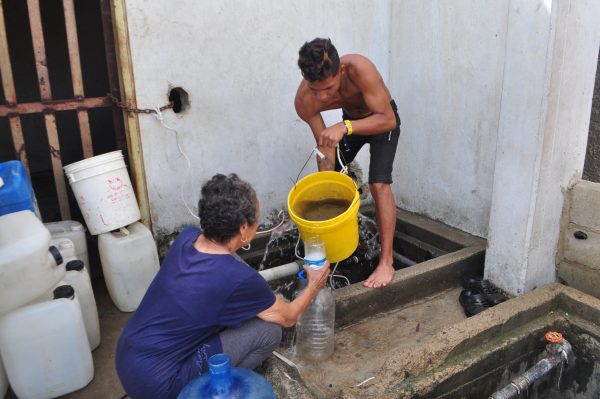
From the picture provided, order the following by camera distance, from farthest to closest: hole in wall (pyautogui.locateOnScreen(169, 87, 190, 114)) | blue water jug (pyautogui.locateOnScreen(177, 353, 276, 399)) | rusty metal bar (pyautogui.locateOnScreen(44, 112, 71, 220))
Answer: hole in wall (pyautogui.locateOnScreen(169, 87, 190, 114)) → rusty metal bar (pyautogui.locateOnScreen(44, 112, 71, 220)) → blue water jug (pyautogui.locateOnScreen(177, 353, 276, 399))

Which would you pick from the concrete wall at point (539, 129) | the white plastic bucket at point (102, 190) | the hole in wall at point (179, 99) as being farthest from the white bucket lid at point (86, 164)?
the concrete wall at point (539, 129)

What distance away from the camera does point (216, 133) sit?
4.25m

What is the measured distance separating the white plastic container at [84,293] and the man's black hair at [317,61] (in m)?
2.03

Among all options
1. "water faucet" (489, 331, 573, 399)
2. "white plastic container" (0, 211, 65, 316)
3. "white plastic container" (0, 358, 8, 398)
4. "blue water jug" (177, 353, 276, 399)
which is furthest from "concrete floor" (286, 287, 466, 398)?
"white plastic container" (0, 358, 8, 398)

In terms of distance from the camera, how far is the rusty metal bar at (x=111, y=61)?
3.70 meters

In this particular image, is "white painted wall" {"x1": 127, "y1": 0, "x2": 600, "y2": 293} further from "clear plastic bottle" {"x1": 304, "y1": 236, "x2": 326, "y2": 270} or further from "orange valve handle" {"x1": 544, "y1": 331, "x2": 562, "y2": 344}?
"clear plastic bottle" {"x1": 304, "y1": 236, "x2": 326, "y2": 270}

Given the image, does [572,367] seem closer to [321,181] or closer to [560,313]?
[560,313]

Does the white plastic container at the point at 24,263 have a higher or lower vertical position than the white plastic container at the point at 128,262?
higher

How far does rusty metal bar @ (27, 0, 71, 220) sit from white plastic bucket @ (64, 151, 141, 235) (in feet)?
1.12

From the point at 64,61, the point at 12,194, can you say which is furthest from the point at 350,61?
the point at 64,61

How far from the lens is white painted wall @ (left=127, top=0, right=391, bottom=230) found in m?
3.86

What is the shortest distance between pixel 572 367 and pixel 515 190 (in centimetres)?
120

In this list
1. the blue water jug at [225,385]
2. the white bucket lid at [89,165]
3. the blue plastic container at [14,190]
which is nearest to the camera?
the blue water jug at [225,385]

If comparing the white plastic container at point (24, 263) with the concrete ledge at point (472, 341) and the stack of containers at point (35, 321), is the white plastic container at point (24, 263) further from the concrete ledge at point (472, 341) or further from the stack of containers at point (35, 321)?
the concrete ledge at point (472, 341)
